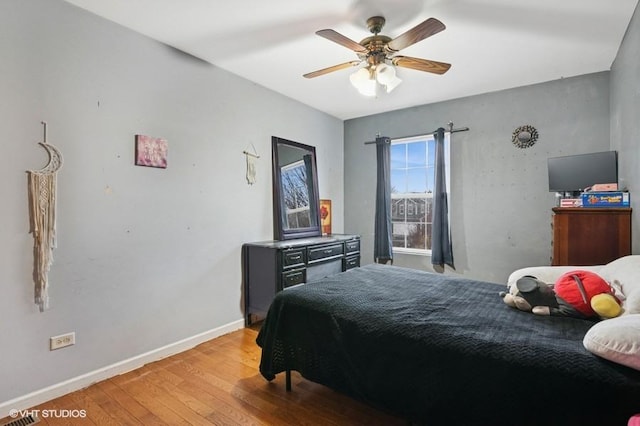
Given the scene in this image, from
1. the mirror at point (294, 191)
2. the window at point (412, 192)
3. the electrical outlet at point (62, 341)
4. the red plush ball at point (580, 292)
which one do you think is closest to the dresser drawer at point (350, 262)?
the mirror at point (294, 191)

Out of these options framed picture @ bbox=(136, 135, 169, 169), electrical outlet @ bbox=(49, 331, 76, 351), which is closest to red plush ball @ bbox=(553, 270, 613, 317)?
framed picture @ bbox=(136, 135, 169, 169)

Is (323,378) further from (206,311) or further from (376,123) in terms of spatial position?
(376,123)

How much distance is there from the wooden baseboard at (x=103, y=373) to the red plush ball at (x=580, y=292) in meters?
2.79

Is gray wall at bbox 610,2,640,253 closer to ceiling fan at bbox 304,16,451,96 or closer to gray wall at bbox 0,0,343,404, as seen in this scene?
ceiling fan at bbox 304,16,451,96

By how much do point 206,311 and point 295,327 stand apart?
139 centimetres

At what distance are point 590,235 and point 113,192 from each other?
369 centimetres

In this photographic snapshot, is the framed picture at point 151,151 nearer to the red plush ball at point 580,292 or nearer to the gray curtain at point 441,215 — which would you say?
the red plush ball at point 580,292

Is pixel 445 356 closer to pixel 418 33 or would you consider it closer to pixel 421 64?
pixel 418 33

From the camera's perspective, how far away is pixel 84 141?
2.25m

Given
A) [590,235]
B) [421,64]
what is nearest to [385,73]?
[421,64]

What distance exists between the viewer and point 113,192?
94.5 inches

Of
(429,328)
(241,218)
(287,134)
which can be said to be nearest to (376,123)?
(287,134)

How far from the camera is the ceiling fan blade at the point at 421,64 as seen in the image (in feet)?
7.82

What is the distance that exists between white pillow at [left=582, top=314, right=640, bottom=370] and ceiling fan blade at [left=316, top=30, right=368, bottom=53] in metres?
2.04
